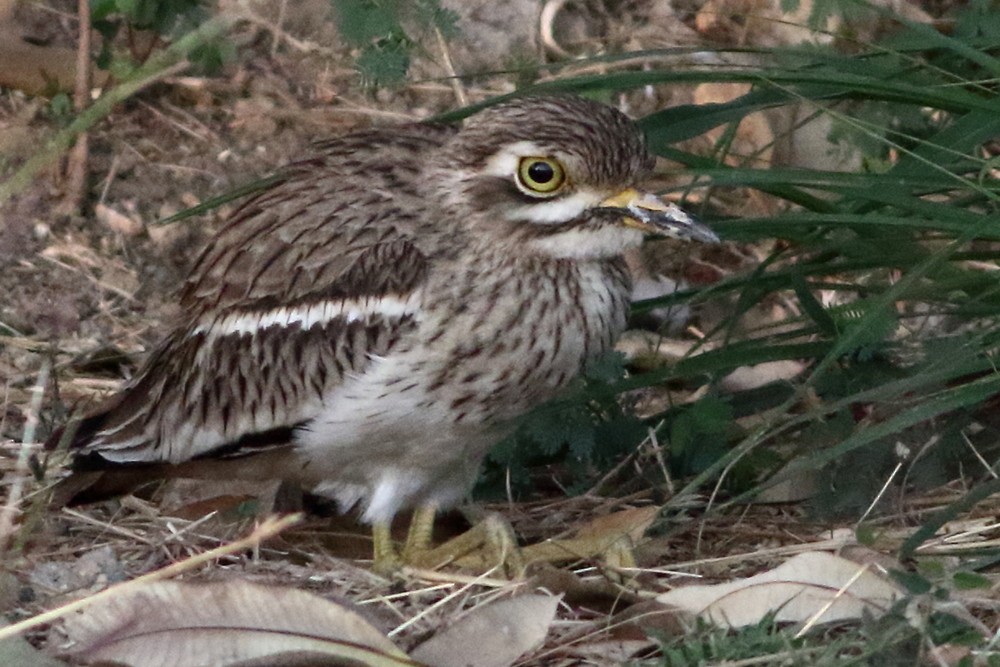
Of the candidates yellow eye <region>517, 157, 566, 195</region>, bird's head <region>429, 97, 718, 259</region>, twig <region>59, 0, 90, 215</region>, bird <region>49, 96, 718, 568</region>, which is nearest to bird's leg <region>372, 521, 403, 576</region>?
bird <region>49, 96, 718, 568</region>

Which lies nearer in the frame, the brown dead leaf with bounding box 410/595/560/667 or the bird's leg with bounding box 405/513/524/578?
the brown dead leaf with bounding box 410/595/560/667

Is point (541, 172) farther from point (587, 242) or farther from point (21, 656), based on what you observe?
point (21, 656)

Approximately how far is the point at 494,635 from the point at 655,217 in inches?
33.5

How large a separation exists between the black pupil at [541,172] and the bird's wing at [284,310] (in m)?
0.25

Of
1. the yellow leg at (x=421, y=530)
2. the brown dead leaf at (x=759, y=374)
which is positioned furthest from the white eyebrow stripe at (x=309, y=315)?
the brown dead leaf at (x=759, y=374)

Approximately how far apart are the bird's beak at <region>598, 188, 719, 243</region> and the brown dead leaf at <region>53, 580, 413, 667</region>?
3.05 feet

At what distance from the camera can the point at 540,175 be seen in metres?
3.21

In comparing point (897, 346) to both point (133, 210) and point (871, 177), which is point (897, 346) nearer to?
point (871, 177)

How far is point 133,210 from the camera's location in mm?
4848

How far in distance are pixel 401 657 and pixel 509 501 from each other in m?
1.01

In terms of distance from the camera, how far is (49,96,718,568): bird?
3.19 m

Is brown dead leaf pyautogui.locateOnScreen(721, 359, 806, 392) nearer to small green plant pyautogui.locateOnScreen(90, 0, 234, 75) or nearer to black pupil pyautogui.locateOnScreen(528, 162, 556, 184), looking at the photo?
black pupil pyautogui.locateOnScreen(528, 162, 556, 184)

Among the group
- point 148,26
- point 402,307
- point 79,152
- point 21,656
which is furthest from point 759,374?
point 79,152

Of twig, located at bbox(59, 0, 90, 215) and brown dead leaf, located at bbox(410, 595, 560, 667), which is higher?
twig, located at bbox(59, 0, 90, 215)
